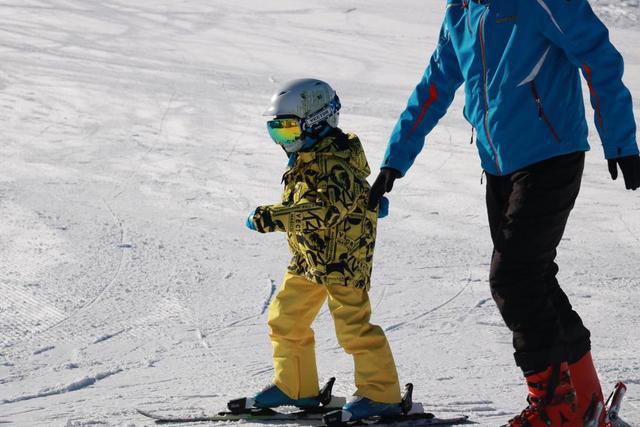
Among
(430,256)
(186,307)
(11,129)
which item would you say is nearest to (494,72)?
(186,307)

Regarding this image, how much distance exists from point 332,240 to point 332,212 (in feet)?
0.51

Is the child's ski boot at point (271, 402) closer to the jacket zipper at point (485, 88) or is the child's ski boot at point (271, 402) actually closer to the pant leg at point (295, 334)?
the pant leg at point (295, 334)

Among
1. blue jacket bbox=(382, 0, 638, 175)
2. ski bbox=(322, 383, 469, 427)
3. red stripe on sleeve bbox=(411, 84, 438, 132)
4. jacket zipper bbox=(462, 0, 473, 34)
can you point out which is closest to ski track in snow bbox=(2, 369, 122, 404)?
ski bbox=(322, 383, 469, 427)

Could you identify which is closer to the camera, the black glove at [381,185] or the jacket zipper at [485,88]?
the jacket zipper at [485,88]

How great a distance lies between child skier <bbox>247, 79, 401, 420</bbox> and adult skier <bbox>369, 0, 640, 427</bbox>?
53 cm

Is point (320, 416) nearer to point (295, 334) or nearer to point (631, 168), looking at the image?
point (295, 334)

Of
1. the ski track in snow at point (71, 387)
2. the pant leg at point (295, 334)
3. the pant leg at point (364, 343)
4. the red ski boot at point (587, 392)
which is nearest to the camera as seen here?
the red ski boot at point (587, 392)

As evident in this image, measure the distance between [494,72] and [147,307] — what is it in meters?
2.99

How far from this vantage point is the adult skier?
2932 millimetres

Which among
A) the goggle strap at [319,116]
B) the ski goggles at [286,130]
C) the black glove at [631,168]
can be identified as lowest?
the black glove at [631,168]

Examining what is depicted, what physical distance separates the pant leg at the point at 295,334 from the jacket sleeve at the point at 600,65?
1.30 m

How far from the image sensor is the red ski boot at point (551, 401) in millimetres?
3209

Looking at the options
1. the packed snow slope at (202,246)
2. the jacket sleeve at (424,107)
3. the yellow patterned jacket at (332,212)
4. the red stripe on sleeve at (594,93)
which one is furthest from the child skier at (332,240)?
the red stripe on sleeve at (594,93)

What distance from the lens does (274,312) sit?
12.3ft
